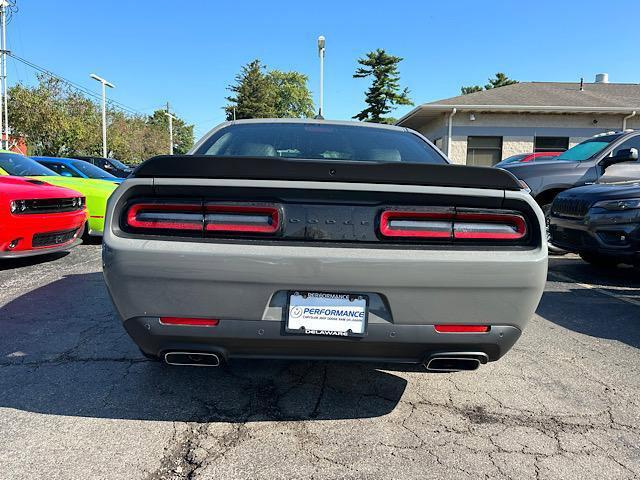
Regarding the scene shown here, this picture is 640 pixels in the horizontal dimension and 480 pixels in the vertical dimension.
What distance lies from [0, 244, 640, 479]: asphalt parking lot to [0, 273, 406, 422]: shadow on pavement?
0.01m

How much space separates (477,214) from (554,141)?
17988 millimetres

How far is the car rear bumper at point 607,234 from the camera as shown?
498 centimetres

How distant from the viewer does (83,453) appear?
6.59 ft

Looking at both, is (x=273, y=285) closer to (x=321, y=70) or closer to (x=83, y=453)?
(x=83, y=453)

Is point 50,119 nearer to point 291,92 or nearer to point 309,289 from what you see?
point 309,289

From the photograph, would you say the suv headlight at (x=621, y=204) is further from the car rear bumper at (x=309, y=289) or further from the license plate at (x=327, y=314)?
the license plate at (x=327, y=314)

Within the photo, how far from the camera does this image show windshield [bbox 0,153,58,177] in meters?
6.45

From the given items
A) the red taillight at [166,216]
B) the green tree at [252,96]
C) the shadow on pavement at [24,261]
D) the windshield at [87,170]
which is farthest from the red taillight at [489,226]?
the green tree at [252,96]

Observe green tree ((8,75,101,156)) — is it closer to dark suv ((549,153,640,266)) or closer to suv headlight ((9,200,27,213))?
suv headlight ((9,200,27,213))

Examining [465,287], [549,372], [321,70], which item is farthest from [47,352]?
[321,70]

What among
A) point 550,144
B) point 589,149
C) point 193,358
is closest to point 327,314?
point 193,358

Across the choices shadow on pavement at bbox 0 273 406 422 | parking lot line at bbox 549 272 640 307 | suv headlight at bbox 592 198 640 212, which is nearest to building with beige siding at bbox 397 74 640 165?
parking lot line at bbox 549 272 640 307

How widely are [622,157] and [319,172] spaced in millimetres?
6064

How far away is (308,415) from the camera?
7.76 ft
